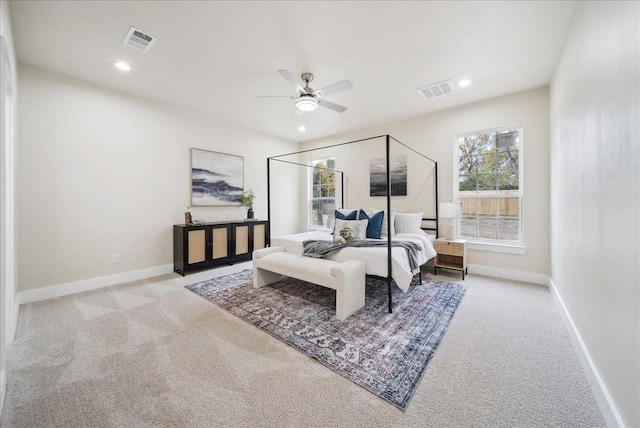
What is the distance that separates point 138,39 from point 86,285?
3170mm

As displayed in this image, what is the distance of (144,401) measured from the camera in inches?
59.1

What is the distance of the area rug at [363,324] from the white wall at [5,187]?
5.12 feet

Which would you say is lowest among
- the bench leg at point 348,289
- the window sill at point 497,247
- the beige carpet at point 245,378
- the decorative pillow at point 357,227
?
the beige carpet at point 245,378

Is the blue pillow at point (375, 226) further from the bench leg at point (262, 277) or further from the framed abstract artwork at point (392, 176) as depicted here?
the bench leg at point (262, 277)

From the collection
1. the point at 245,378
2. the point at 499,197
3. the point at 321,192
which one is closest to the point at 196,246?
the point at 245,378

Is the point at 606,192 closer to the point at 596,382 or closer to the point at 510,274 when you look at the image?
the point at 596,382

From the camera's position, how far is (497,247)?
152 inches

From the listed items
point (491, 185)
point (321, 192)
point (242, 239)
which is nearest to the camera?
point (491, 185)

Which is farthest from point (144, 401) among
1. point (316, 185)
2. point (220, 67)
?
point (316, 185)

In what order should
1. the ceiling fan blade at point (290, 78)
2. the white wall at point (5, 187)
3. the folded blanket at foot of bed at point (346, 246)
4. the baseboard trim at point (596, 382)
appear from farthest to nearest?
the folded blanket at foot of bed at point (346, 246)
the ceiling fan blade at point (290, 78)
the white wall at point (5, 187)
the baseboard trim at point (596, 382)

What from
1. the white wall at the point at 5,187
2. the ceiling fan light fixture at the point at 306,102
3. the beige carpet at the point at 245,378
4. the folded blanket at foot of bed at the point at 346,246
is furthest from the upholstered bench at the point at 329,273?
the white wall at the point at 5,187

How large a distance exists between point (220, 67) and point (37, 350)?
10.7 feet

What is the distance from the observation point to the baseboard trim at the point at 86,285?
296 centimetres

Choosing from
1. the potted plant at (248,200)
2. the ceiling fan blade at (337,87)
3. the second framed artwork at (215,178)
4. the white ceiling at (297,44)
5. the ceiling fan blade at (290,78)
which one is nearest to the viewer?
the white ceiling at (297,44)
